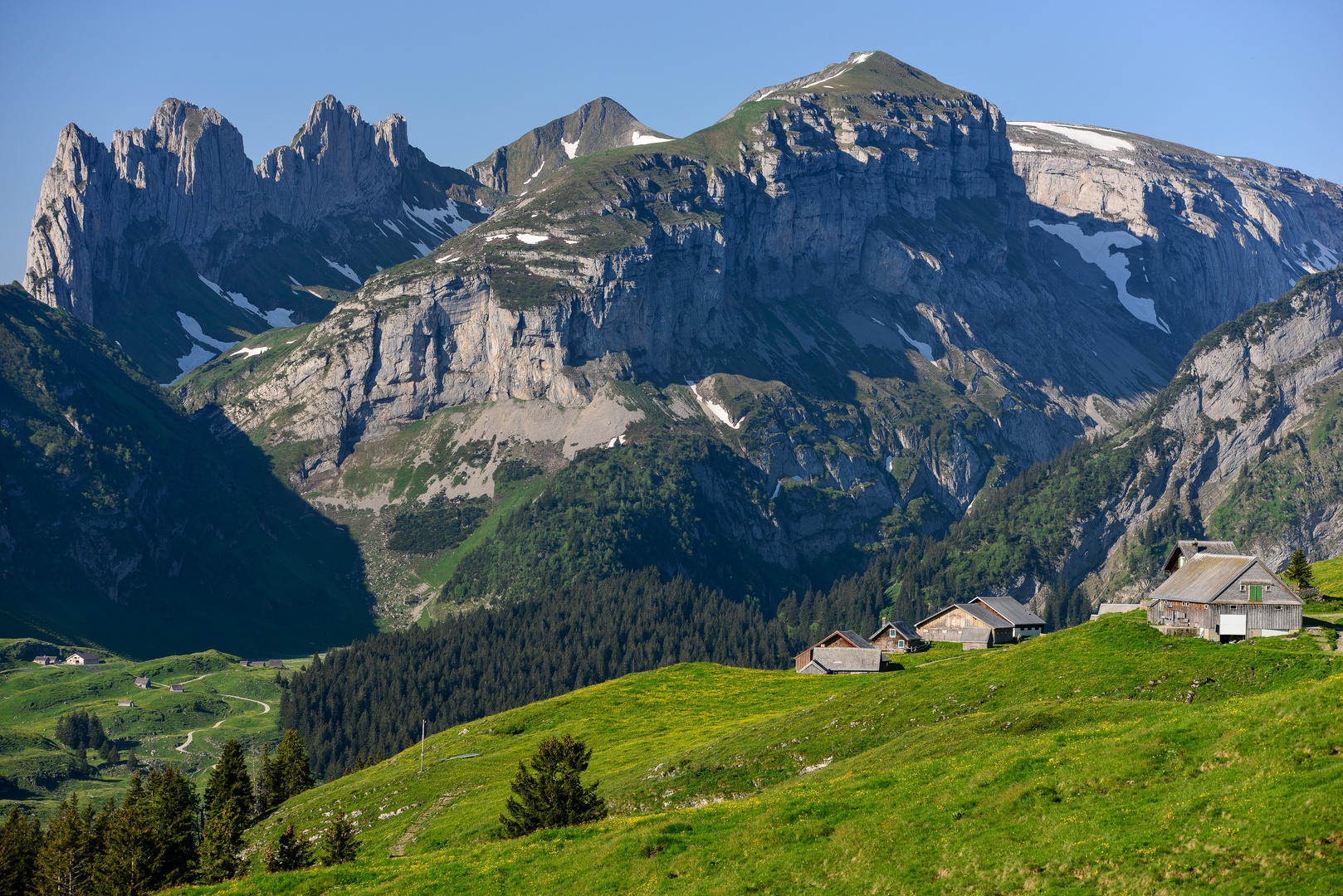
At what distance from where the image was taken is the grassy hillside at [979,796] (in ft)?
106

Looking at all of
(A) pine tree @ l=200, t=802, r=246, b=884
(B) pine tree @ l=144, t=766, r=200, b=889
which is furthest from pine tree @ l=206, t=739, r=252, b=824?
(A) pine tree @ l=200, t=802, r=246, b=884

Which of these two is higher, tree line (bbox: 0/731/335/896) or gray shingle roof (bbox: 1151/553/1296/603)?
gray shingle roof (bbox: 1151/553/1296/603)

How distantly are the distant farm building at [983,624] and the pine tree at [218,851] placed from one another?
7818cm

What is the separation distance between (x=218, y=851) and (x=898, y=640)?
256 feet

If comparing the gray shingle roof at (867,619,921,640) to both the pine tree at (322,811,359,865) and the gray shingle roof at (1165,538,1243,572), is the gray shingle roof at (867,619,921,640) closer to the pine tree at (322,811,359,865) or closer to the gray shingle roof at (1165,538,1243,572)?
the gray shingle roof at (1165,538,1243,572)

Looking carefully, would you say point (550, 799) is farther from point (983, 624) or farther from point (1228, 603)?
point (983, 624)

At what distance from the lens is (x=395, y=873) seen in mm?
49188

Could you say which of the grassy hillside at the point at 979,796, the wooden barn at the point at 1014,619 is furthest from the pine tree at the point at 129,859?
the wooden barn at the point at 1014,619

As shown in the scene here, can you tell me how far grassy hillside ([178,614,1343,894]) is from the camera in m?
32.2

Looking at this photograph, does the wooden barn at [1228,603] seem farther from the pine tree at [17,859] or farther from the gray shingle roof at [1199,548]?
the pine tree at [17,859]

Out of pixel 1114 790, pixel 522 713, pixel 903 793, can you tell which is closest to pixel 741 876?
pixel 903 793

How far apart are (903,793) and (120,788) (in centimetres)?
19349

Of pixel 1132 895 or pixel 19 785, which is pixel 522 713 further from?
pixel 19 785

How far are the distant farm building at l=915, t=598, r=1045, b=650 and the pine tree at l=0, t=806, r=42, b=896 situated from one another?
299 feet
